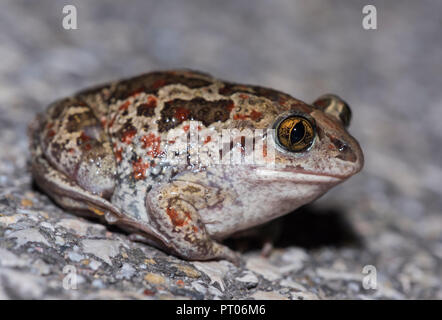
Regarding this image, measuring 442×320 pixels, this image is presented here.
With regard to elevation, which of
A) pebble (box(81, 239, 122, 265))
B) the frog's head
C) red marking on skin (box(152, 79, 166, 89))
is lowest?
pebble (box(81, 239, 122, 265))

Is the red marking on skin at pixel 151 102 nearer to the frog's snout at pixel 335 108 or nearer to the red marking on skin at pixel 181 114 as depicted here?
the red marking on skin at pixel 181 114

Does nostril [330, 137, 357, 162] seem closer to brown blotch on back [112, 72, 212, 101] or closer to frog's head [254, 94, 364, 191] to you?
frog's head [254, 94, 364, 191]

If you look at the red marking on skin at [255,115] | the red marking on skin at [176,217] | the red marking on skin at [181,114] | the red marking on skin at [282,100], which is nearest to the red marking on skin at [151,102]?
the red marking on skin at [181,114]

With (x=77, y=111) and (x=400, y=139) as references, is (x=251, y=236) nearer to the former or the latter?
(x=77, y=111)

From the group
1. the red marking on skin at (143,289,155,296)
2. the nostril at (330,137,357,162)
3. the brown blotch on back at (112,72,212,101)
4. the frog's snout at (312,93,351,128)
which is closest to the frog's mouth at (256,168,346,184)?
the nostril at (330,137,357,162)

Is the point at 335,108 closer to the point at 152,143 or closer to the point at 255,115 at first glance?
the point at 255,115

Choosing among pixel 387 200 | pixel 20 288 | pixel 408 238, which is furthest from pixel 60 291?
pixel 387 200
